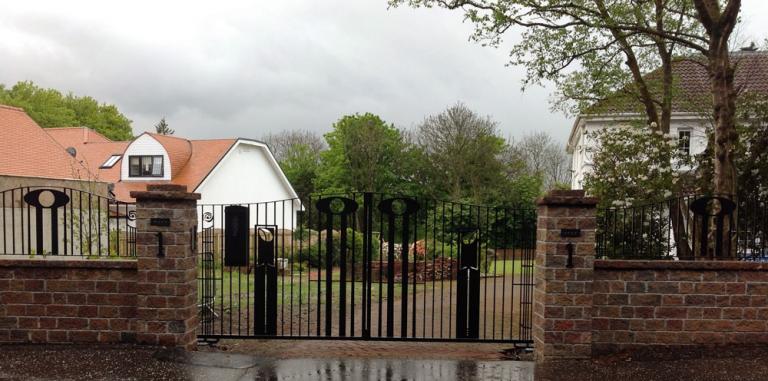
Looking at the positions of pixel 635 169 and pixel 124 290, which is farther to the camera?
pixel 635 169

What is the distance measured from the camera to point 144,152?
994 inches

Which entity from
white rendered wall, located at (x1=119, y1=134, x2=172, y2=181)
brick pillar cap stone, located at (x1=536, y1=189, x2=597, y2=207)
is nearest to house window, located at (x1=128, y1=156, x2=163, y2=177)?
white rendered wall, located at (x1=119, y1=134, x2=172, y2=181)

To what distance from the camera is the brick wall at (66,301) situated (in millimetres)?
5793

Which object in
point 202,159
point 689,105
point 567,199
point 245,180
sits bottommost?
point 245,180

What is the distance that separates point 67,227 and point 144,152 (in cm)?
1659

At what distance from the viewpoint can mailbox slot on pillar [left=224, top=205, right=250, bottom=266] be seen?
6215 millimetres

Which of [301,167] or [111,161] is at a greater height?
[111,161]

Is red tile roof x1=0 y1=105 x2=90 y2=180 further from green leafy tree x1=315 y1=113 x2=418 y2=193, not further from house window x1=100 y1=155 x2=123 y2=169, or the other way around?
green leafy tree x1=315 y1=113 x2=418 y2=193

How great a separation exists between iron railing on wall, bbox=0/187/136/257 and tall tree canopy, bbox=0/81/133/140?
3283cm

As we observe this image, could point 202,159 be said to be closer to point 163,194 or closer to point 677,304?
point 163,194

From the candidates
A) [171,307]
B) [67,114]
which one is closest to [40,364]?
[171,307]

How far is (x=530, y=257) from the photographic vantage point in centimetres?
638

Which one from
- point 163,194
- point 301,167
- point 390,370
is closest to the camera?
point 390,370

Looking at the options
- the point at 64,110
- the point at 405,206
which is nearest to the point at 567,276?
the point at 405,206
